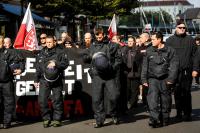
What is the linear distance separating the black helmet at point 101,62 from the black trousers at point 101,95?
25 centimetres

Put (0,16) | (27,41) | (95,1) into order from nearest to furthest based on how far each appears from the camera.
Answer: (27,41)
(0,16)
(95,1)

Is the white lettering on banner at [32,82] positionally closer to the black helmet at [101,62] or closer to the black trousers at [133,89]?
the black helmet at [101,62]

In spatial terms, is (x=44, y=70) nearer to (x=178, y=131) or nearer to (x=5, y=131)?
(x=5, y=131)

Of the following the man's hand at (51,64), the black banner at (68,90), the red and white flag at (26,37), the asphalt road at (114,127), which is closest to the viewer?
the asphalt road at (114,127)

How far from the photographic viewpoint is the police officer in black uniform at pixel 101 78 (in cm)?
952

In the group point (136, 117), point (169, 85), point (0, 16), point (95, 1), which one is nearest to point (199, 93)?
point (136, 117)

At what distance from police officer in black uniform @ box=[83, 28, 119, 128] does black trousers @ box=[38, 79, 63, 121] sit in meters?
0.65

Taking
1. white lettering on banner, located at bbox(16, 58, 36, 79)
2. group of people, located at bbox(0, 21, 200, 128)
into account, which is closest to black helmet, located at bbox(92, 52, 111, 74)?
group of people, located at bbox(0, 21, 200, 128)

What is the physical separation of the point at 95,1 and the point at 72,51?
93.5 ft

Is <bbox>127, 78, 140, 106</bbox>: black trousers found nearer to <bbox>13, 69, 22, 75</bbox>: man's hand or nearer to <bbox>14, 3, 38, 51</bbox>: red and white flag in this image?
<bbox>14, 3, 38, 51</bbox>: red and white flag

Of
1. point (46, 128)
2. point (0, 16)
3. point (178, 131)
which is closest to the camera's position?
point (178, 131)

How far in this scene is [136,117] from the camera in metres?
10.9

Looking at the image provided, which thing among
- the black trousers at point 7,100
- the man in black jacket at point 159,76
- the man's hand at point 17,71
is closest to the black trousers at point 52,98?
the man's hand at point 17,71

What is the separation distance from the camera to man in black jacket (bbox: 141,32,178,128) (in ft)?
30.6
